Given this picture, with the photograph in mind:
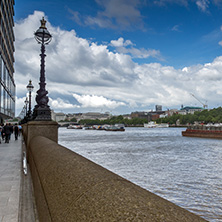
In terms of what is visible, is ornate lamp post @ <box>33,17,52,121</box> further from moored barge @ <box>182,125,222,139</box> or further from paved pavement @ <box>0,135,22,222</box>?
moored barge @ <box>182,125,222,139</box>

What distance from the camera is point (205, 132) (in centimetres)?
6075

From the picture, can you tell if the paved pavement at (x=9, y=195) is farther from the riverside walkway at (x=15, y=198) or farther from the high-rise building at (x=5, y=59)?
the high-rise building at (x=5, y=59)

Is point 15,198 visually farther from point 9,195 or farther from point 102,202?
point 102,202

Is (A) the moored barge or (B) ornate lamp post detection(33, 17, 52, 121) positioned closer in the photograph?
(B) ornate lamp post detection(33, 17, 52, 121)

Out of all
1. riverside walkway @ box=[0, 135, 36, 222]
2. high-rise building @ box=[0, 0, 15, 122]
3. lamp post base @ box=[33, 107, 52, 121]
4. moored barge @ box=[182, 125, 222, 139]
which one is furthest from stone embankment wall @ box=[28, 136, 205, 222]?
moored barge @ box=[182, 125, 222, 139]

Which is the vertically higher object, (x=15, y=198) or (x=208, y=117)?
(x=208, y=117)

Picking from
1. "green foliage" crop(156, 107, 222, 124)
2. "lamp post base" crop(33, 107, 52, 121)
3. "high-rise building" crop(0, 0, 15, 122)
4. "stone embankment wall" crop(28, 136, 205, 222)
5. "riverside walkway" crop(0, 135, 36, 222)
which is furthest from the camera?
"green foliage" crop(156, 107, 222, 124)

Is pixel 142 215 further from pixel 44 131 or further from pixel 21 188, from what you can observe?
pixel 44 131

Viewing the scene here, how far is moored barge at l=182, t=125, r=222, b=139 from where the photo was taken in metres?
57.7

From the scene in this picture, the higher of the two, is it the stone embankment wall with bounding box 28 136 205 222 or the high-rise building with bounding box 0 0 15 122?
the high-rise building with bounding box 0 0 15 122

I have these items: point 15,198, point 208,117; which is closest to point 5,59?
point 15,198

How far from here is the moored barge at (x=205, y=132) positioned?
57688 mm

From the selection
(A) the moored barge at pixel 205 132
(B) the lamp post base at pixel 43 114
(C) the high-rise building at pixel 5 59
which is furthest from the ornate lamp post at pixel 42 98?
(A) the moored barge at pixel 205 132

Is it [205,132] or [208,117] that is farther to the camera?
[208,117]
